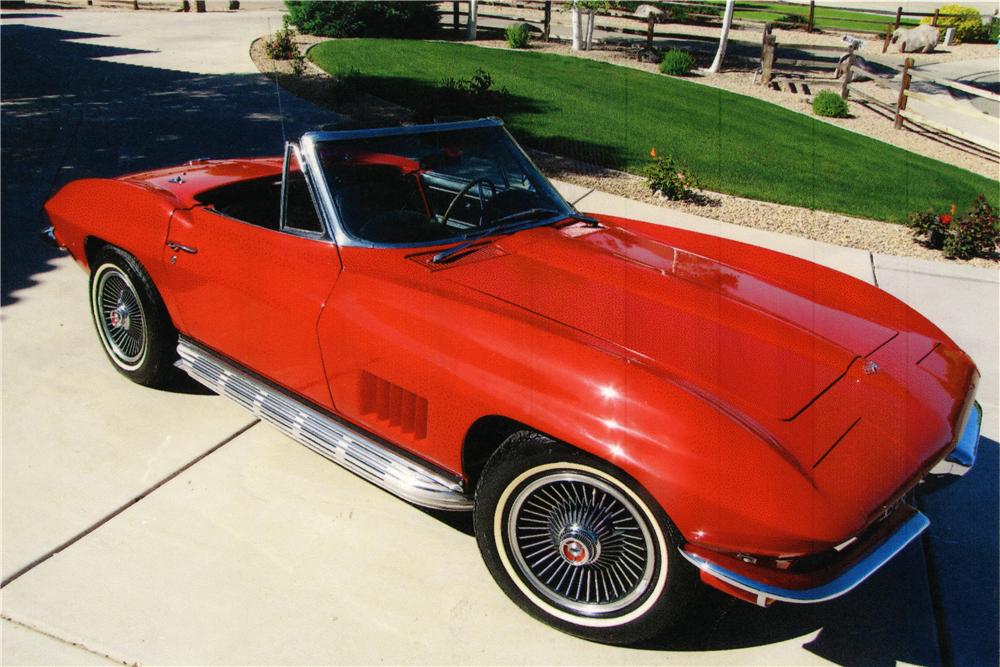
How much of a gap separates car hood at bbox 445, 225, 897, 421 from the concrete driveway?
2.43ft

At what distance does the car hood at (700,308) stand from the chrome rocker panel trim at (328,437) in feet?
2.32

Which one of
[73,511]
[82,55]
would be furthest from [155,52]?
[73,511]

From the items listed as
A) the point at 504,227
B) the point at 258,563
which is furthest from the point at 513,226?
the point at 258,563

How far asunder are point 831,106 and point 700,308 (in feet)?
40.1

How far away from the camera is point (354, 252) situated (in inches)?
121

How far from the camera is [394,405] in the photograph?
2844 millimetres

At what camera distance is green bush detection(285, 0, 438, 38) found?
1800 cm

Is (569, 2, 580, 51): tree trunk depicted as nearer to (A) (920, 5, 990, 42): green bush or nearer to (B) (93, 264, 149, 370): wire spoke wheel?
(B) (93, 264, 149, 370): wire spoke wheel

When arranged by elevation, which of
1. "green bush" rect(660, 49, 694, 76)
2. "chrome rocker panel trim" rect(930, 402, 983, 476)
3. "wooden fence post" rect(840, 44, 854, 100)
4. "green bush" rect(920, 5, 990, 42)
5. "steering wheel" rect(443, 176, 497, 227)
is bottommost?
"chrome rocker panel trim" rect(930, 402, 983, 476)

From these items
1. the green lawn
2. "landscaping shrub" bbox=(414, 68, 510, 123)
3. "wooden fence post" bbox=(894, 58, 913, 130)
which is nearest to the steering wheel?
the green lawn

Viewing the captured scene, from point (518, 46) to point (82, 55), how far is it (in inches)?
369

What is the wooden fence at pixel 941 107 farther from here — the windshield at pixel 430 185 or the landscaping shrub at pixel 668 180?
the windshield at pixel 430 185

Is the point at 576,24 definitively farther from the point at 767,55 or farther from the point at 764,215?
the point at 764,215

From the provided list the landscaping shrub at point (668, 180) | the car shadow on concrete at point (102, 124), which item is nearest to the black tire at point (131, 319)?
the car shadow on concrete at point (102, 124)
